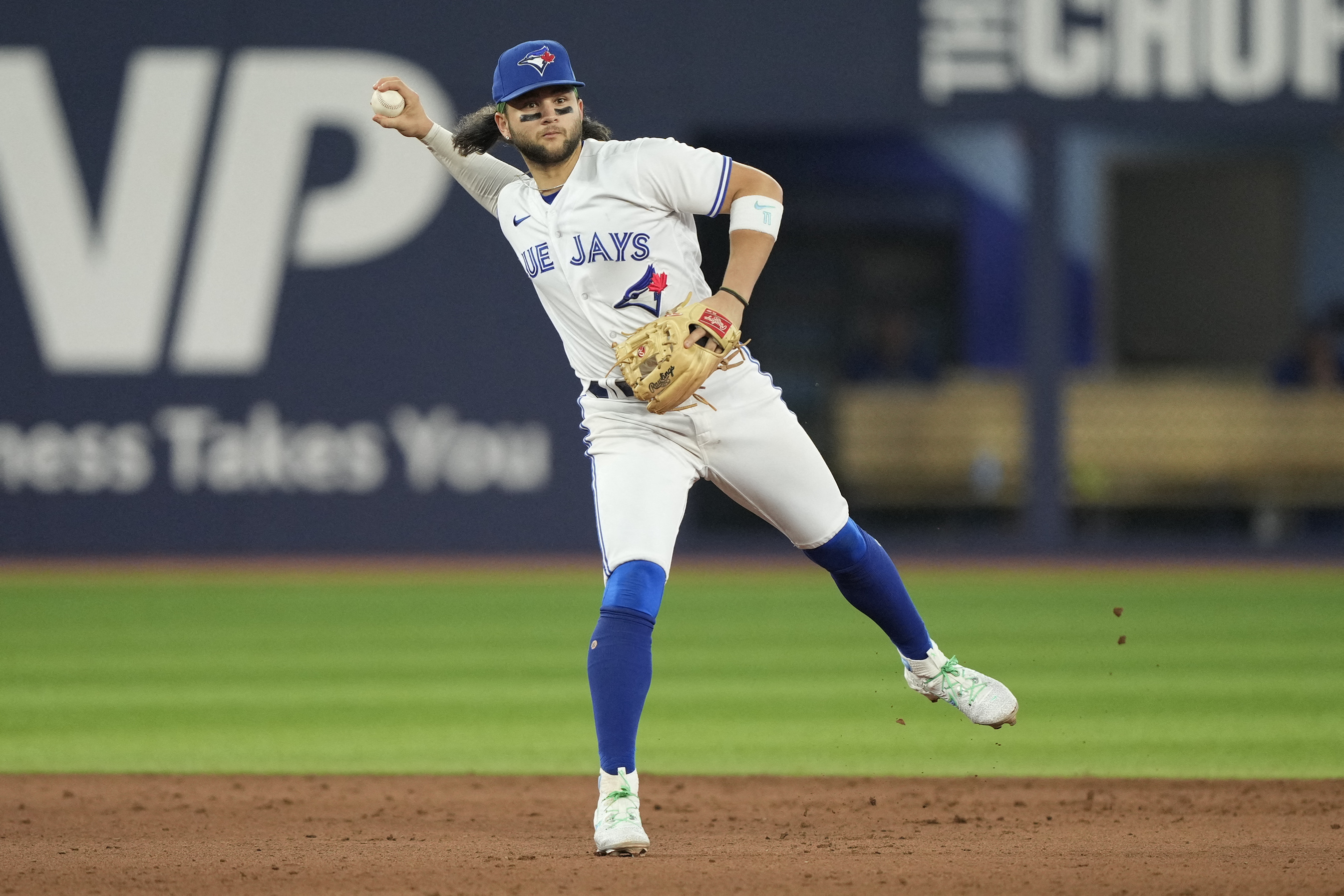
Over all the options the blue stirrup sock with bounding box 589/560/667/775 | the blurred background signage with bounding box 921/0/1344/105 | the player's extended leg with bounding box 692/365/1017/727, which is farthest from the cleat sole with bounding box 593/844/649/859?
the blurred background signage with bounding box 921/0/1344/105

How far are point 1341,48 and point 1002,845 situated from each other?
9.69 meters

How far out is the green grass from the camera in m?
6.02

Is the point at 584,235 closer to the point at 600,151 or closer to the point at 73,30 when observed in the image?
the point at 600,151

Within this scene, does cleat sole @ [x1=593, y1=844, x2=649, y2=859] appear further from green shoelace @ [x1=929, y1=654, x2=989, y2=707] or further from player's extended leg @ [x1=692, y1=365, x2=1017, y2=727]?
green shoelace @ [x1=929, y1=654, x2=989, y2=707]

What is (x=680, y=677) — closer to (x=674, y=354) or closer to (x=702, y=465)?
(x=702, y=465)

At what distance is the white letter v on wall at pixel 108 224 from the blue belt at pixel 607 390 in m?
8.54

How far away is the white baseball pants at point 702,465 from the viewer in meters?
4.30

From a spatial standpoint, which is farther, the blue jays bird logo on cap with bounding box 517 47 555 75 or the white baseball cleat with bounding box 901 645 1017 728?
the white baseball cleat with bounding box 901 645 1017 728

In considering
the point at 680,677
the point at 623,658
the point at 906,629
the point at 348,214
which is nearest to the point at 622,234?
the point at 623,658

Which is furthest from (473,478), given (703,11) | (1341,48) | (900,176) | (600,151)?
(600,151)

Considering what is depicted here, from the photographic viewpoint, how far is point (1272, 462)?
44.3 ft

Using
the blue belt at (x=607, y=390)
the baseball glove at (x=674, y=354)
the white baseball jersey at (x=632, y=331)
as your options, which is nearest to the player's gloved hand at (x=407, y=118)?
the white baseball jersey at (x=632, y=331)

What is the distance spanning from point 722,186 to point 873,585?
1163mm

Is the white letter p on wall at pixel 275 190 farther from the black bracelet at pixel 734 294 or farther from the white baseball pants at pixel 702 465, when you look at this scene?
the black bracelet at pixel 734 294
